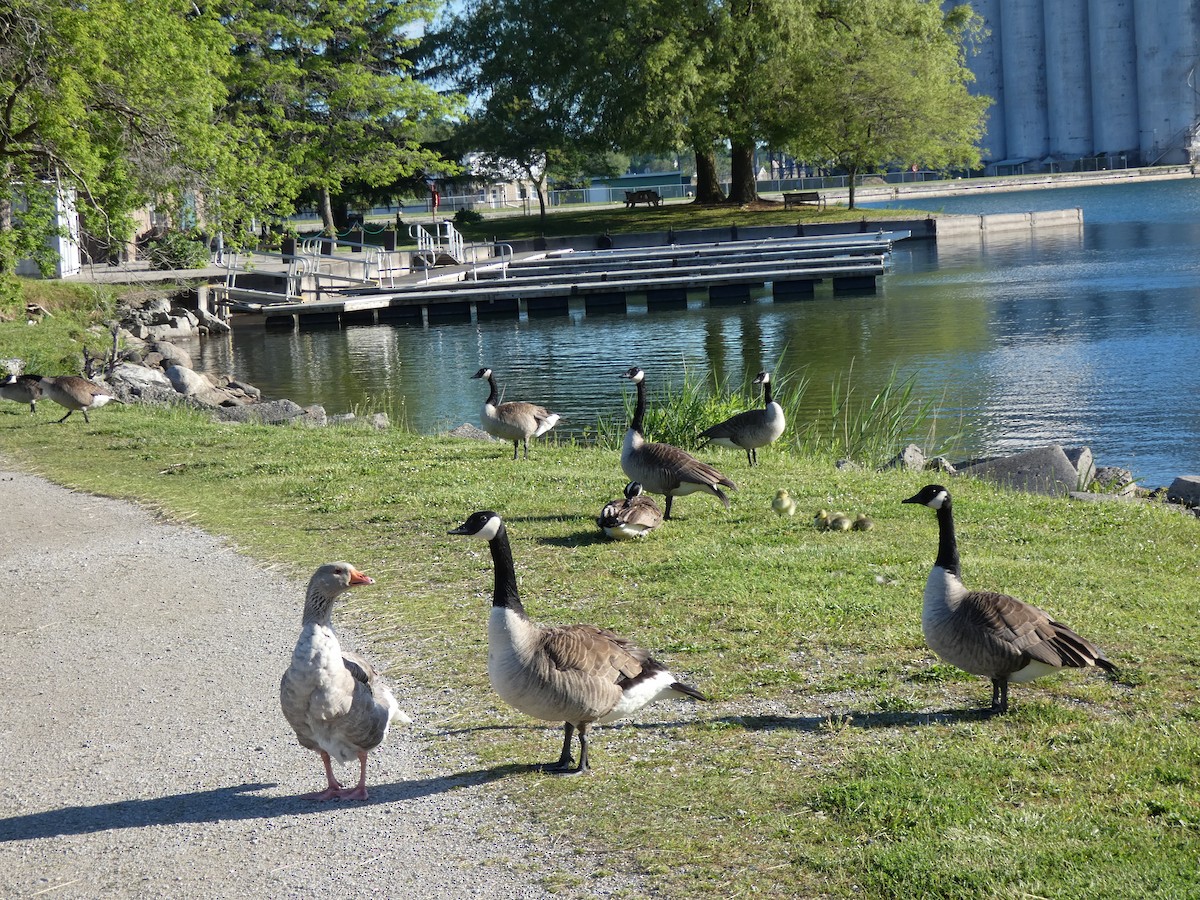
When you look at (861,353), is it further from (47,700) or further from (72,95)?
(47,700)

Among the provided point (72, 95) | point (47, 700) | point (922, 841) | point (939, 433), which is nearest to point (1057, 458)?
point (939, 433)

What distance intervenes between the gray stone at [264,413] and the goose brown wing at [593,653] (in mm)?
14675

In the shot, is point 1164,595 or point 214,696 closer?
point 214,696

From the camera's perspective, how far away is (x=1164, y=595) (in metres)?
7.98

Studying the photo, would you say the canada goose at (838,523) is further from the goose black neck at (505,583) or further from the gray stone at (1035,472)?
the goose black neck at (505,583)

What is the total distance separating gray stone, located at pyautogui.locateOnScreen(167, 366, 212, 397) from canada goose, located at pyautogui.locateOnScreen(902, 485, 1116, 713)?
19.3 meters

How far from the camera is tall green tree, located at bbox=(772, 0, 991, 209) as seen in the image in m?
52.4

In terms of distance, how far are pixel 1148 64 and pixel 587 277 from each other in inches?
4099

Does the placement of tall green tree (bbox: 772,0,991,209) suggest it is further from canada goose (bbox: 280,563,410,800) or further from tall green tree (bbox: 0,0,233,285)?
canada goose (bbox: 280,563,410,800)

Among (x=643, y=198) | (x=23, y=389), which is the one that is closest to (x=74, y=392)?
(x=23, y=389)

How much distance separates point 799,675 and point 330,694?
2.66 m

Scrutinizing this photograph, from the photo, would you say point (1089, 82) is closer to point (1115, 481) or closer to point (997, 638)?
point (1115, 481)

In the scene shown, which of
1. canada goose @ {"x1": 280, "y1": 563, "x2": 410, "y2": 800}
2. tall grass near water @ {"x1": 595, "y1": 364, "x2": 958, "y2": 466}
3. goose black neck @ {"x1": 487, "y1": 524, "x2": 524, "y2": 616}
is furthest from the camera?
tall grass near water @ {"x1": 595, "y1": 364, "x2": 958, "y2": 466}

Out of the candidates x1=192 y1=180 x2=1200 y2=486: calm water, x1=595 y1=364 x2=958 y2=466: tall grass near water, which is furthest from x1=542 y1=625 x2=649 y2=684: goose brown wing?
x1=192 y1=180 x2=1200 y2=486: calm water
